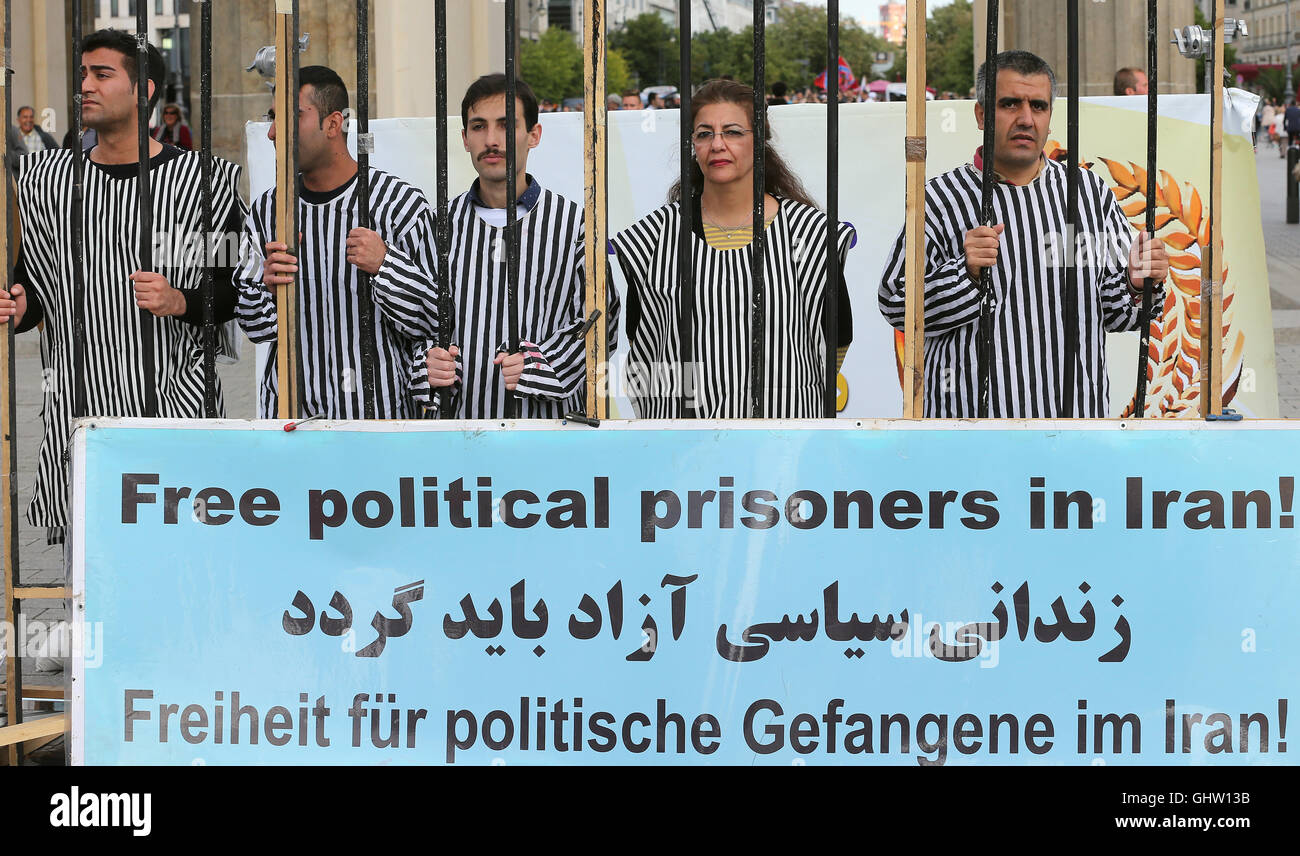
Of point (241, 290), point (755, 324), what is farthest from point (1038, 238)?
point (241, 290)

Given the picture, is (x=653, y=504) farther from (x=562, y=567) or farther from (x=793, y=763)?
(x=793, y=763)

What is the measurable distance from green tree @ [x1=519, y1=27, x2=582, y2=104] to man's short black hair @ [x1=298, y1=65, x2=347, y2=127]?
173 ft

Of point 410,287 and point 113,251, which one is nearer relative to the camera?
point 410,287

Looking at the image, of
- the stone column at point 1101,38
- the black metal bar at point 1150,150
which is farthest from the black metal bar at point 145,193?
the stone column at point 1101,38

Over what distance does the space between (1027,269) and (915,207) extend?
91cm

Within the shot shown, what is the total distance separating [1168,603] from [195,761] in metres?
2.08

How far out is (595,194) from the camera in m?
3.36

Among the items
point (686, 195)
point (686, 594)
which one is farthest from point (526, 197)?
point (686, 594)

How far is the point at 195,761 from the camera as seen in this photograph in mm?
3361

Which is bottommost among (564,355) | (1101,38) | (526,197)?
(564,355)

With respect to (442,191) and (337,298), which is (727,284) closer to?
(442,191)

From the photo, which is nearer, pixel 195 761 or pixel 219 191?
pixel 195 761

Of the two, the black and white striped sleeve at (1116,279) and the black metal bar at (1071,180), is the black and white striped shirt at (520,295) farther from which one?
the black and white striped sleeve at (1116,279)
